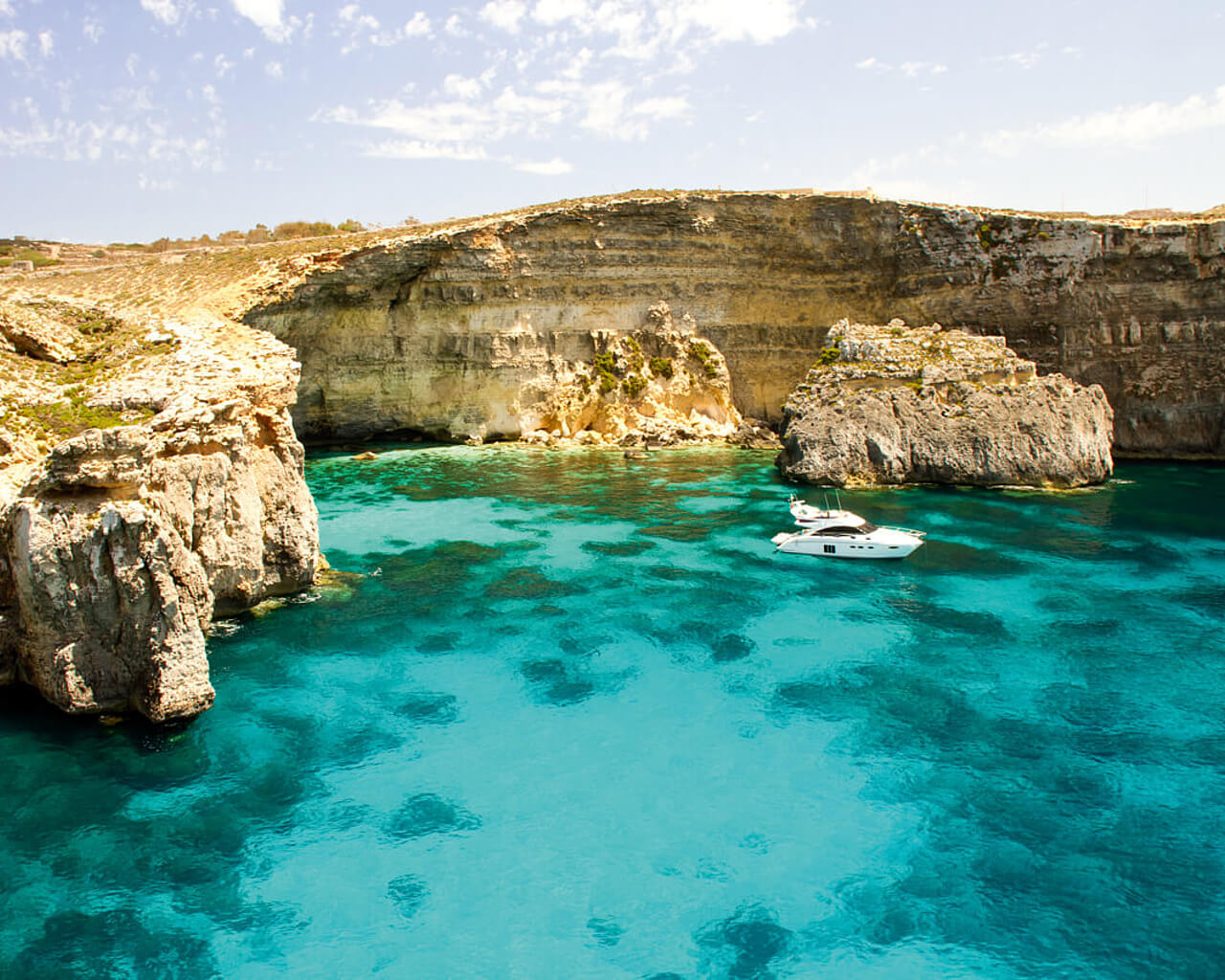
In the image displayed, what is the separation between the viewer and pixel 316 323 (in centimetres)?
4950

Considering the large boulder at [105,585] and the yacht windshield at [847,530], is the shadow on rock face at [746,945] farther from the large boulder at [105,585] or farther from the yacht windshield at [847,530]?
the yacht windshield at [847,530]

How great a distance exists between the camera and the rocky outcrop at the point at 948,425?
3922 centimetres

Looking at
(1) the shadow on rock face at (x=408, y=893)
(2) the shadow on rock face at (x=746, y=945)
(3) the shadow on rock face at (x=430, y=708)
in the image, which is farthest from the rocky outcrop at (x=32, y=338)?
(2) the shadow on rock face at (x=746, y=945)

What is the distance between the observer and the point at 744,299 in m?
55.2

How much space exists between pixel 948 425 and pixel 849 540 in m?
13.7

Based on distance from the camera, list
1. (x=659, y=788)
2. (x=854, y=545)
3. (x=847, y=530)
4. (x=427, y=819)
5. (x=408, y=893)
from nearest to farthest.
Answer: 1. (x=408, y=893)
2. (x=427, y=819)
3. (x=659, y=788)
4. (x=854, y=545)
5. (x=847, y=530)

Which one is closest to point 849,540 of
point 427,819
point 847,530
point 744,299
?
point 847,530

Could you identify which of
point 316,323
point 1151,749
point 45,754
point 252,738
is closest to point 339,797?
point 252,738

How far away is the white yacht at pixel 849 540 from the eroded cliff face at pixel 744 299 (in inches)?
1030

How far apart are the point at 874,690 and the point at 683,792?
6.13m

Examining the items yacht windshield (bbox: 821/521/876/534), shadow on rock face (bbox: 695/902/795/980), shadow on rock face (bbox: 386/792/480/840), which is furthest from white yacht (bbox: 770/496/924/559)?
shadow on rock face (bbox: 695/902/795/980)

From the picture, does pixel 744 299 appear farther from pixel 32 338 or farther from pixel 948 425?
pixel 32 338

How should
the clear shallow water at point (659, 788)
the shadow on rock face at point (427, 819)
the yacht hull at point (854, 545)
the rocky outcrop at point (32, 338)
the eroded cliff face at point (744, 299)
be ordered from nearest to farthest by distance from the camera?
the clear shallow water at point (659, 788)
the shadow on rock face at point (427, 819)
the rocky outcrop at point (32, 338)
the yacht hull at point (854, 545)
the eroded cliff face at point (744, 299)

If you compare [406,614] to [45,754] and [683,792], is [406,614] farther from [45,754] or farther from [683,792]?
[683,792]
